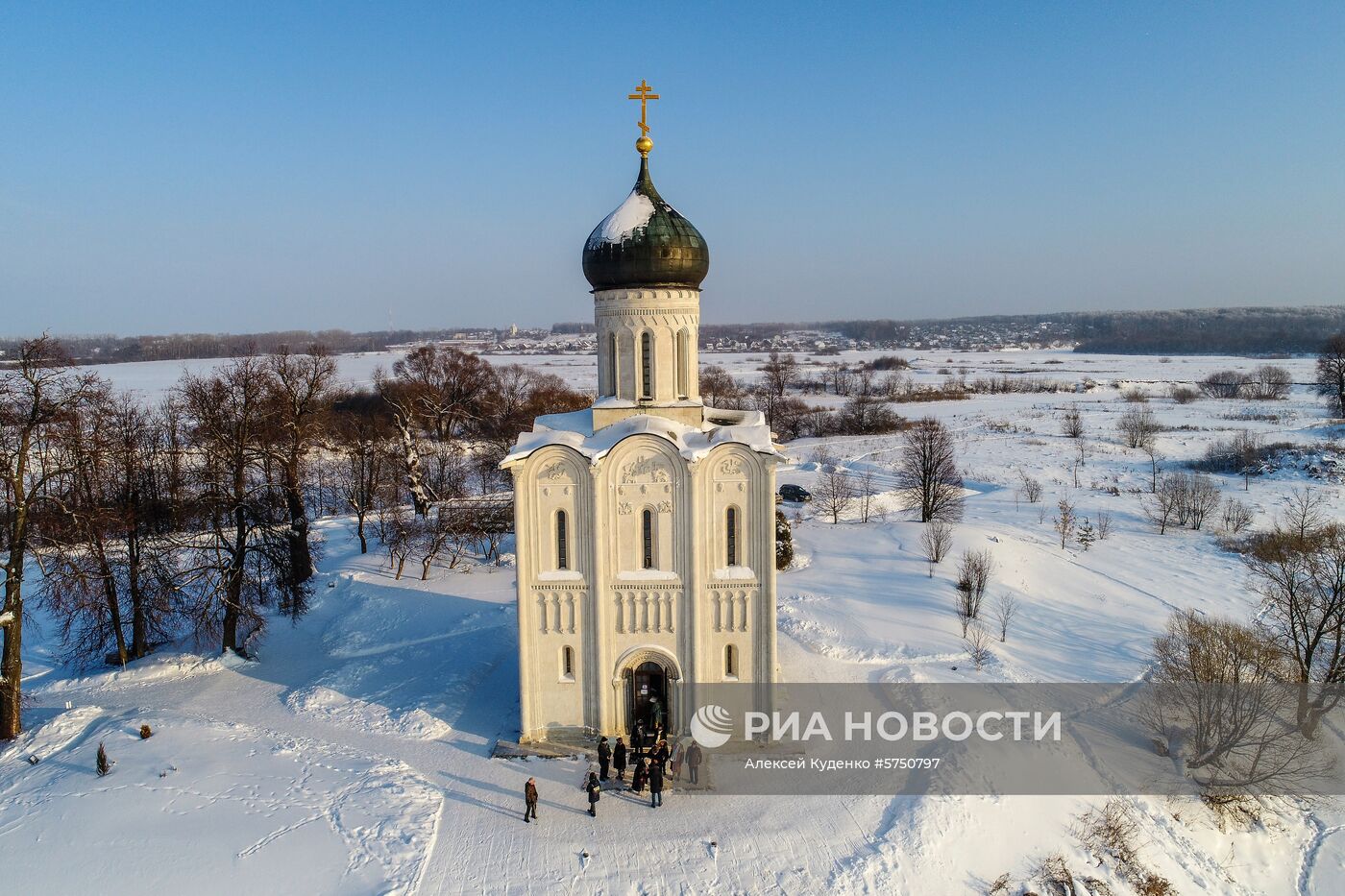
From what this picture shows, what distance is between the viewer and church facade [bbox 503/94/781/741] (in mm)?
12156

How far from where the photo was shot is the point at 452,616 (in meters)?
18.4

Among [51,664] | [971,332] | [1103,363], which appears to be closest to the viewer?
[51,664]

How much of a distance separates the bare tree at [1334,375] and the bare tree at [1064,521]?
3095 cm

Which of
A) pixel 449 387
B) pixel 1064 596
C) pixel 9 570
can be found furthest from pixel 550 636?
pixel 449 387

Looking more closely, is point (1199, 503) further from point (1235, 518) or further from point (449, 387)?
point (449, 387)

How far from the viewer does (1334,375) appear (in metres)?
49.9

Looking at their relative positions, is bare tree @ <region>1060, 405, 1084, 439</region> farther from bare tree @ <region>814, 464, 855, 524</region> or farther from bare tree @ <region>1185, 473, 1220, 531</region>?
bare tree @ <region>814, 464, 855, 524</region>

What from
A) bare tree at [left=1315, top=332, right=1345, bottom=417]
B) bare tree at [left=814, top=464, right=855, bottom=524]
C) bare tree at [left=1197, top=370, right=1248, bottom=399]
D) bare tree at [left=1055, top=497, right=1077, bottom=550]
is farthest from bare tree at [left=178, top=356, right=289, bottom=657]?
bare tree at [left=1197, top=370, right=1248, bottom=399]

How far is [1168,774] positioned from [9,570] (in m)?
18.4

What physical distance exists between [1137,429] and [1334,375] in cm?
1945

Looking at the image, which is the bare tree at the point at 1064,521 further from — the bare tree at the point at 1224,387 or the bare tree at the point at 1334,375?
the bare tree at the point at 1224,387

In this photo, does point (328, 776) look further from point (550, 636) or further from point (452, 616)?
point (452, 616)

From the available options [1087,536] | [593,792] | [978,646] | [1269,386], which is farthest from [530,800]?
[1269,386]

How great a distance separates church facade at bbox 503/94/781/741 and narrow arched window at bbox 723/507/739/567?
0.07ft
